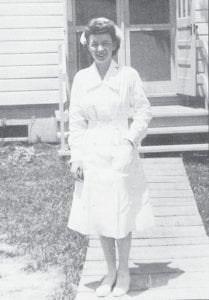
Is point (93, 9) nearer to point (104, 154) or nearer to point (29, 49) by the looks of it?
point (29, 49)

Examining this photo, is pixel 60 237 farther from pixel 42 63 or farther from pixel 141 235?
pixel 42 63

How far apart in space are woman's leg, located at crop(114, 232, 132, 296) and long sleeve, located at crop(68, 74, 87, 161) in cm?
63

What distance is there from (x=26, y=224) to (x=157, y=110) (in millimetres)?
3306

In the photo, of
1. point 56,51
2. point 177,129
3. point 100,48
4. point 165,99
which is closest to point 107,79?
point 100,48

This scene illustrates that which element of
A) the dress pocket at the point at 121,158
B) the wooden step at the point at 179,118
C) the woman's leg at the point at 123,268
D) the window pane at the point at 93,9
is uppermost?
the window pane at the point at 93,9

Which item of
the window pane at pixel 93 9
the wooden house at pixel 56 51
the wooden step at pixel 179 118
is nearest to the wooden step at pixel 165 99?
the wooden house at pixel 56 51

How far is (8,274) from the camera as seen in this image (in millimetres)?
5145

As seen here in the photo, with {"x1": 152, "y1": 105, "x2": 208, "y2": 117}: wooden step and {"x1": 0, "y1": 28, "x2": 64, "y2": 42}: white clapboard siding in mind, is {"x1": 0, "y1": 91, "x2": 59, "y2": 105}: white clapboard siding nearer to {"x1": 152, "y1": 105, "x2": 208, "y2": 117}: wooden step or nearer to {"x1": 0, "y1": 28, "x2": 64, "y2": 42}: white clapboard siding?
{"x1": 0, "y1": 28, "x2": 64, "y2": 42}: white clapboard siding

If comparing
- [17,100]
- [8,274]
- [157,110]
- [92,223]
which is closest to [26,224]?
[8,274]

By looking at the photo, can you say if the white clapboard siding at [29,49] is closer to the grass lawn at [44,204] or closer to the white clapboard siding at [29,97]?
the white clapboard siding at [29,97]

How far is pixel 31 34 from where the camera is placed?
9844mm

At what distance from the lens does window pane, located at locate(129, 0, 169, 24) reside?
989cm

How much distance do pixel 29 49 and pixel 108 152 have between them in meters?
6.09

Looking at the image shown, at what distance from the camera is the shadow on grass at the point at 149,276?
173 inches
